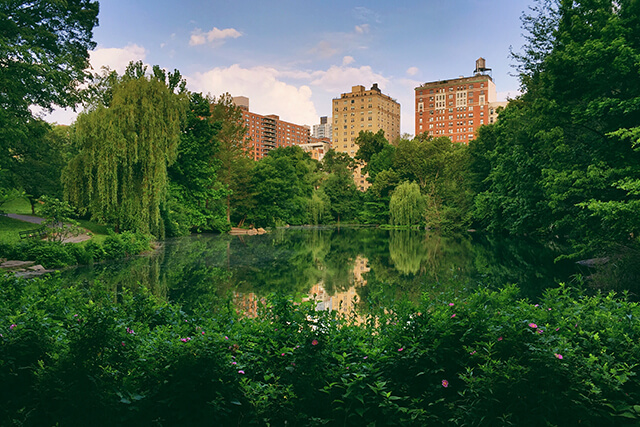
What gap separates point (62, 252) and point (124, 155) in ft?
27.4

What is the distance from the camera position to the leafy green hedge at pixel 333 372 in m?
2.69

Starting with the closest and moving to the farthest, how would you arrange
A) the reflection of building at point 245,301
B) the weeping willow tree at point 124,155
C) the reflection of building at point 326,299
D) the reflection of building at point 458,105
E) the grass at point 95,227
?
the reflection of building at point 326,299
the reflection of building at point 245,301
the weeping willow tree at point 124,155
the grass at point 95,227
the reflection of building at point 458,105

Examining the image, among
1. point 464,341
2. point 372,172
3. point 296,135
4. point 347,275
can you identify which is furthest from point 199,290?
point 296,135

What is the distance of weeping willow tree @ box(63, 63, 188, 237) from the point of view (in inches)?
846

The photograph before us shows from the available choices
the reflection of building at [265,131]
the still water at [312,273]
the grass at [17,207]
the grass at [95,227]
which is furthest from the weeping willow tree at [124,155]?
the reflection of building at [265,131]

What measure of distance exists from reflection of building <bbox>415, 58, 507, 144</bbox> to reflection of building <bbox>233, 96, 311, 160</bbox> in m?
43.7

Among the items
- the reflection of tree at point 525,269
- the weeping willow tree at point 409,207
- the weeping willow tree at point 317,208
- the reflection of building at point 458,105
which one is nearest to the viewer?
the reflection of tree at point 525,269

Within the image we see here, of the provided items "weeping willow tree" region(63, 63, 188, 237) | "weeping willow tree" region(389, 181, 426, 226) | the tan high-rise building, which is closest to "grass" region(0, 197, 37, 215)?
"weeping willow tree" region(63, 63, 188, 237)

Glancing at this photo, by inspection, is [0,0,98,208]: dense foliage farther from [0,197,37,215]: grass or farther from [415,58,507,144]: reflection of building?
[415,58,507,144]: reflection of building

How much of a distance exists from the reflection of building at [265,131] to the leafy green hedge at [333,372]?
12179 cm

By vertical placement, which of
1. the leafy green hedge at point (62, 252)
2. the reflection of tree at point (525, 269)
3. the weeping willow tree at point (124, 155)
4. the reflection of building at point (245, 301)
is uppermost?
the weeping willow tree at point (124, 155)

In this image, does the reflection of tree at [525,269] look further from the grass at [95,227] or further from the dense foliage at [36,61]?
the grass at [95,227]

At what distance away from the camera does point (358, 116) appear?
116 metres

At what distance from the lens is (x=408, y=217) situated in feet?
159
